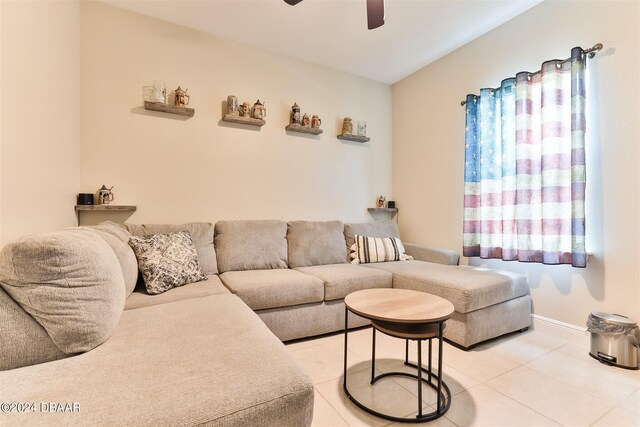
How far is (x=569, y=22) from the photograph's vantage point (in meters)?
2.23

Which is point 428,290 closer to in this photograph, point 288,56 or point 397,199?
point 397,199

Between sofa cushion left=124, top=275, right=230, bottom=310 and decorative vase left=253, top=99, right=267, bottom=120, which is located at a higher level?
decorative vase left=253, top=99, right=267, bottom=120

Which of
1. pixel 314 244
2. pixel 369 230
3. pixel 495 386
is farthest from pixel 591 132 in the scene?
pixel 314 244

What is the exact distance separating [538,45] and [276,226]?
280 centimetres

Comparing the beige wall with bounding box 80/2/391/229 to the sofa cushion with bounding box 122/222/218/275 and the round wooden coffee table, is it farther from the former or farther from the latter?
the round wooden coffee table

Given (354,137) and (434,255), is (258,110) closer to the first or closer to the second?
(354,137)

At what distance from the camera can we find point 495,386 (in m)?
1.62

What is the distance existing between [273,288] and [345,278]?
627 mm

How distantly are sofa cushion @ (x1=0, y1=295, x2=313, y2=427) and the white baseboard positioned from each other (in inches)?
93.1

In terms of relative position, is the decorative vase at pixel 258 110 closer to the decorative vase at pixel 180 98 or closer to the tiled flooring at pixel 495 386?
the decorative vase at pixel 180 98

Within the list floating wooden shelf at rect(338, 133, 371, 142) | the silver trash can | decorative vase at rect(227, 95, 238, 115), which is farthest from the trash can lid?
decorative vase at rect(227, 95, 238, 115)

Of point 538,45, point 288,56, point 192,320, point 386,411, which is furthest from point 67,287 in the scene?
point 538,45

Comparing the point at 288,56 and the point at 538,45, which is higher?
the point at 288,56

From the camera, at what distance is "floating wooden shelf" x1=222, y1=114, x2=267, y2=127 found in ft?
9.18
